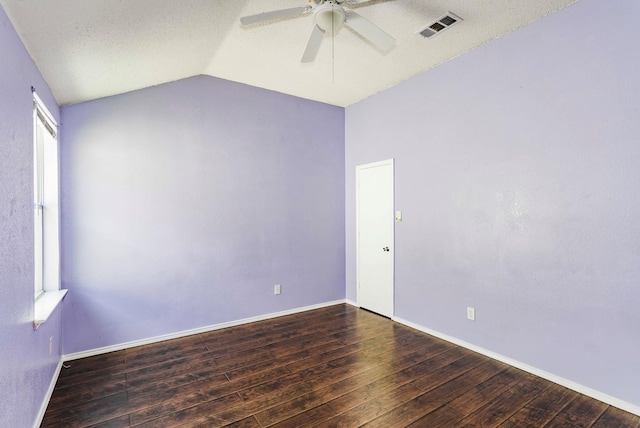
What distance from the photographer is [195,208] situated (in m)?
3.51

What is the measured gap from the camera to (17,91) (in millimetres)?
1714

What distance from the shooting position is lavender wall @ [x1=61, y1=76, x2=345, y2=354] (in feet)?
9.83

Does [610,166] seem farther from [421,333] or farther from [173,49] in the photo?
[173,49]

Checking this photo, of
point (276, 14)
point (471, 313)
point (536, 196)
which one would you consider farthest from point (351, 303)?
point (276, 14)

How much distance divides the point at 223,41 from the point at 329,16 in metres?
1.27

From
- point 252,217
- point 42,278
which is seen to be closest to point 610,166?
point 252,217

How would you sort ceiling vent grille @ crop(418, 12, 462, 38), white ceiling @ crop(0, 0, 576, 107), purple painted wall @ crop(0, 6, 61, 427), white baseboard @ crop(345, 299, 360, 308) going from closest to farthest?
purple painted wall @ crop(0, 6, 61, 427) → white ceiling @ crop(0, 0, 576, 107) → ceiling vent grille @ crop(418, 12, 462, 38) → white baseboard @ crop(345, 299, 360, 308)

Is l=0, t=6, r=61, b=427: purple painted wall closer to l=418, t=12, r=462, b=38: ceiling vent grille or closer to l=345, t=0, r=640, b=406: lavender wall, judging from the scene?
l=418, t=12, r=462, b=38: ceiling vent grille

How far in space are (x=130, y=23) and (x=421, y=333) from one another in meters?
3.75

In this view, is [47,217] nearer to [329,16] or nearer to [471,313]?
[329,16]

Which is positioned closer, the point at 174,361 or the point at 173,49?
the point at 173,49

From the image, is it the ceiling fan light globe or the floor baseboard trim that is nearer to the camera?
the ceiling fan light globe

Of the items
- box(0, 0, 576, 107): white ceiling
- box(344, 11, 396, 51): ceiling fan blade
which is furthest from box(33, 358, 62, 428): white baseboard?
box(344, 11, 396, 51): ceiling fan blade

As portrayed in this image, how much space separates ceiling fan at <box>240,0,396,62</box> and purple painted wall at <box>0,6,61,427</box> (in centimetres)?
127
